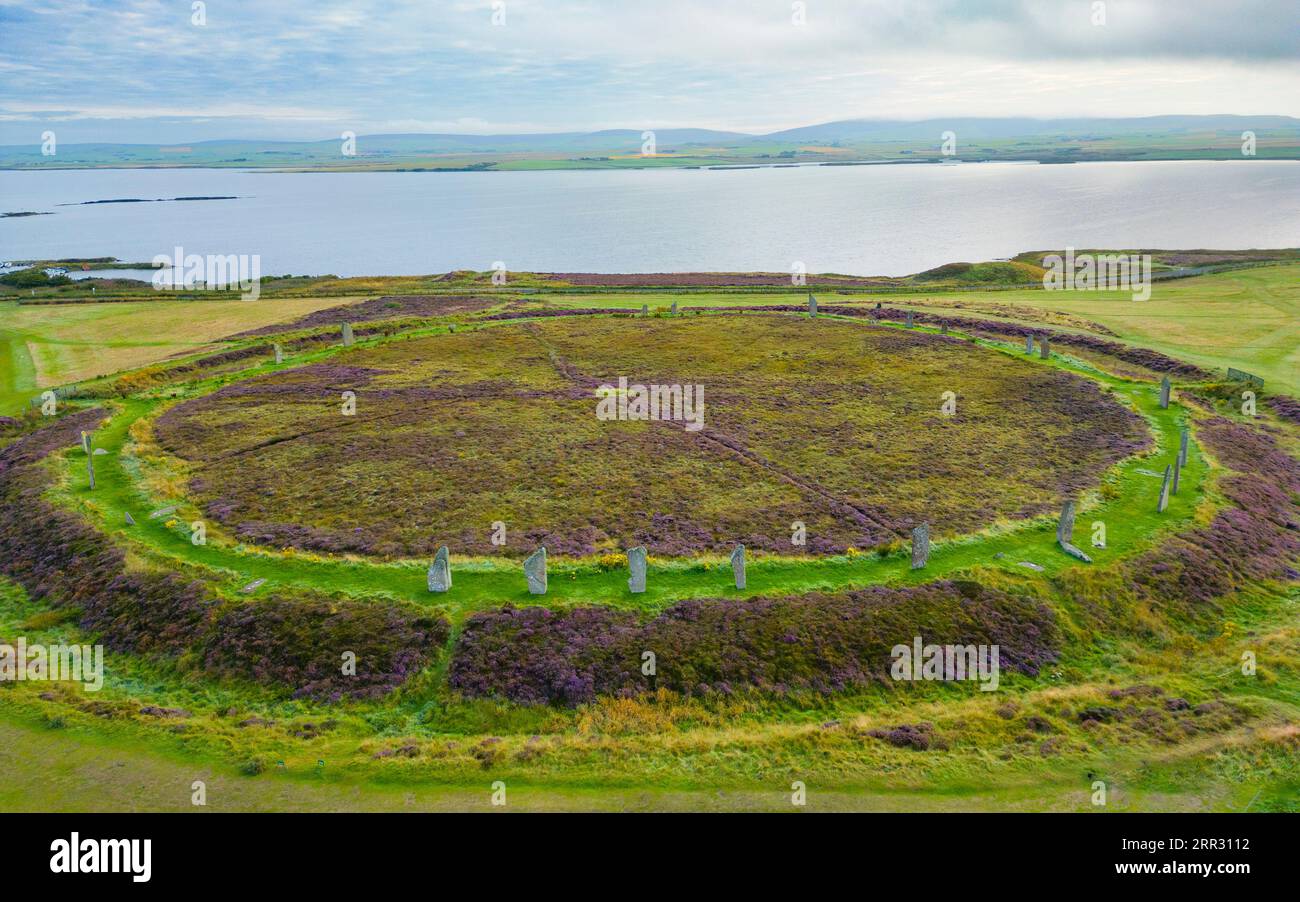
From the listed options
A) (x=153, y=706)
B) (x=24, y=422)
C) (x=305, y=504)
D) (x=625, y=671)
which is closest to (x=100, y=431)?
(x=24, y=422)

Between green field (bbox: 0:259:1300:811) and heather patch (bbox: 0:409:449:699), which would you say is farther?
heather patch (bbox: 0:409:449:699)

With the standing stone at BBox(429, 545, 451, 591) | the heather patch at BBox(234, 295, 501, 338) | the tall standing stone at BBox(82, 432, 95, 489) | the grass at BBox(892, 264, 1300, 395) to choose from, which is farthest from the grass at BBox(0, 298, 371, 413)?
the grass at BBox(892, 264, 1300, 395)

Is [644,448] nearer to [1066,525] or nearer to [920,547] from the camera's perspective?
[920,547]

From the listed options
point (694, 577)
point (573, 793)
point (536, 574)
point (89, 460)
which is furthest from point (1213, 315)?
point (89, 460)

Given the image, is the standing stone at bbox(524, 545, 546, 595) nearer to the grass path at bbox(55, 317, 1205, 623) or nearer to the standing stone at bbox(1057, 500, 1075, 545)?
the grass path at bbox(55, 317, 1205, 623)

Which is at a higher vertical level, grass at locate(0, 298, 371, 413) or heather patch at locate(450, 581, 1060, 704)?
grass at locate(0, 298, 371, 413)

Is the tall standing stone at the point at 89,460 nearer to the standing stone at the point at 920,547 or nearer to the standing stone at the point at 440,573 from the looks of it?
the standing stone at the point at 440,573
